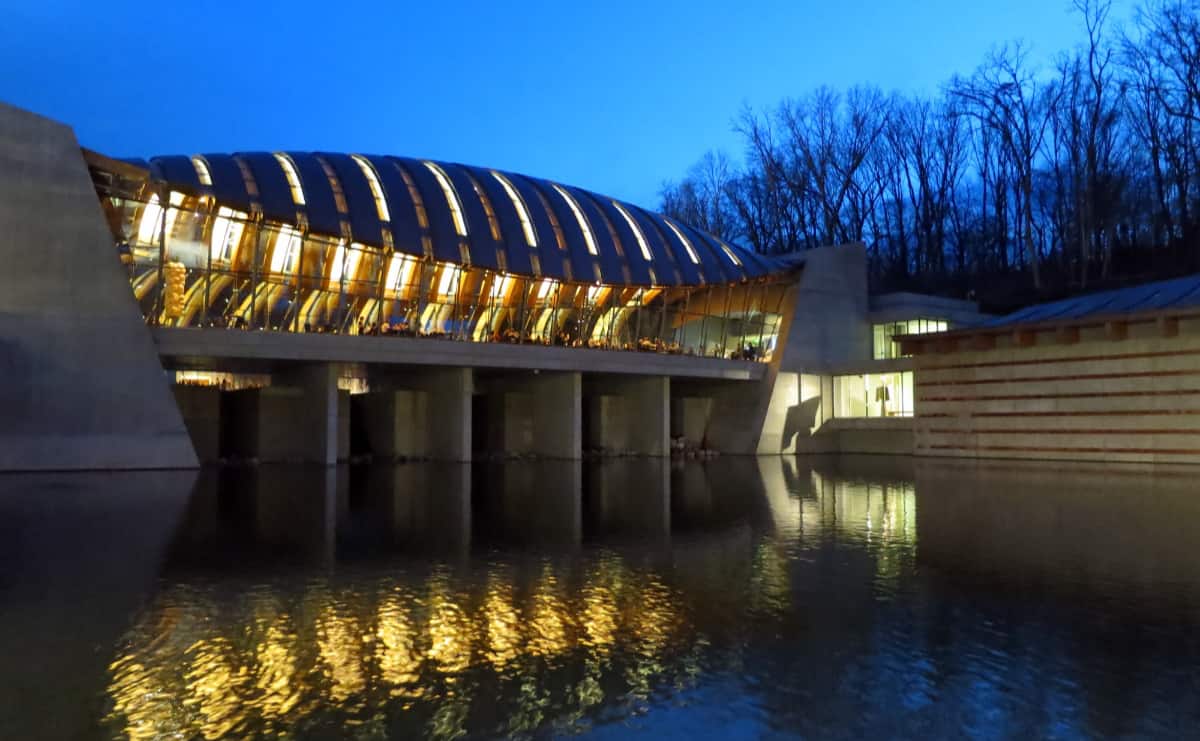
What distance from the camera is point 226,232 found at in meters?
31.7

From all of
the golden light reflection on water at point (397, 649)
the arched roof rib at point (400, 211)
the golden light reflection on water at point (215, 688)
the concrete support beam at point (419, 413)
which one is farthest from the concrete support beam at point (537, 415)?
the golden light reflection on water at point (215, 688)

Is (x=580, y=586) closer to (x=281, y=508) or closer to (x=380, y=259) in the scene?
(x=281, y=508)

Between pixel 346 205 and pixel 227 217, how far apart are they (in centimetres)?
453

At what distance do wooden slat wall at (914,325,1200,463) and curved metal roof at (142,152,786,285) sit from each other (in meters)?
12.0

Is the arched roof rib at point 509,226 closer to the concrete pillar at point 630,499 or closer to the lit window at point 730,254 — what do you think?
the concrete pillar at point 630,499

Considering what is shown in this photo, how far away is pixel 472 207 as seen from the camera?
38406 millimetres

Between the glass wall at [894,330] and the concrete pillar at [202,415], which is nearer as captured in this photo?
the concrete pillar at [202,415]

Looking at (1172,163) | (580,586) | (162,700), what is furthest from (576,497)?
(1172,163)

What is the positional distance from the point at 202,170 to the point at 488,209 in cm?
1141

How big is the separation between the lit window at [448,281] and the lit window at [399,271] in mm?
1327

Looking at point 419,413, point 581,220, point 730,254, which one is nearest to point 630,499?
point 419,413

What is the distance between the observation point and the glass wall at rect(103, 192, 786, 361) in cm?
2977

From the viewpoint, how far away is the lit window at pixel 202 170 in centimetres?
3147

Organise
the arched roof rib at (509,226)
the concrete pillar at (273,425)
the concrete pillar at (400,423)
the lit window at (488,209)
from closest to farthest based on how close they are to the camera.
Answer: the concrete pillar at (273,425) → the arched roof rib at (509,226) → the lit window at (488,209) → the concrete pillar at (400,423)
